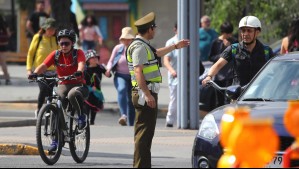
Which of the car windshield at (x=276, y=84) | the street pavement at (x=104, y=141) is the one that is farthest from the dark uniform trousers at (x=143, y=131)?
the street pavement at (x=104, y=141)

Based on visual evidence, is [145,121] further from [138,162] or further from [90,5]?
[90,5]

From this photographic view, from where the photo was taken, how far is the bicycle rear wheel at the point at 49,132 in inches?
500

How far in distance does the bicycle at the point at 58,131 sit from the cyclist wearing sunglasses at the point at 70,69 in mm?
88

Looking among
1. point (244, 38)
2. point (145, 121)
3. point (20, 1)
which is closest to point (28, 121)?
point (244, 38)

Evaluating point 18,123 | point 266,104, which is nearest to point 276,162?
point 266,104

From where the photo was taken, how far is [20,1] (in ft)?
136

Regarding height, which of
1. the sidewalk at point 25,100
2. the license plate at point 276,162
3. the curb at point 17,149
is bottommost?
the sidewalk at point 25,100

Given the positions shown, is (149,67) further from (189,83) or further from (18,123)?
(18,123)

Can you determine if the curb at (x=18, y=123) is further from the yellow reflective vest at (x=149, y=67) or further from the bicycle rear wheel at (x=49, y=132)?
the yellow reflective vest at (x=149, y=67)

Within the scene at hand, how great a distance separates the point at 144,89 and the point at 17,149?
352cm

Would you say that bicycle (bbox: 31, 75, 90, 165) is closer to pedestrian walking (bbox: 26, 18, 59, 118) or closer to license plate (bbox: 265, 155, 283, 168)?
license plate (bbox: 265, 155, 283, 168)

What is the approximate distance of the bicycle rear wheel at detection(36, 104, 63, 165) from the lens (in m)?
12.7

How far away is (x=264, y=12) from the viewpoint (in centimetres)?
3097

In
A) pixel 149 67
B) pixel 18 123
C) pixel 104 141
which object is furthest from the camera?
pixel 18 123
